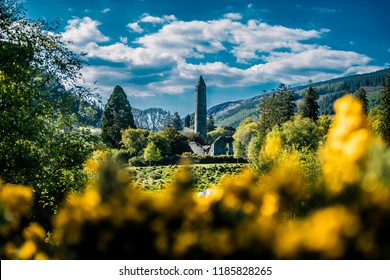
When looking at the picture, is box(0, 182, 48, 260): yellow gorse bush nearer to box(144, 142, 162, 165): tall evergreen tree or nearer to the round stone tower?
box(144, 142, 162, 165): tall evergreen tree

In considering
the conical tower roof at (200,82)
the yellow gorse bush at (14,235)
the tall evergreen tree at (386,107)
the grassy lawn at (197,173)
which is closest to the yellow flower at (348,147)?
the yellow gorse bush at (14,235)

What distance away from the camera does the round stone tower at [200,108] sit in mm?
124812

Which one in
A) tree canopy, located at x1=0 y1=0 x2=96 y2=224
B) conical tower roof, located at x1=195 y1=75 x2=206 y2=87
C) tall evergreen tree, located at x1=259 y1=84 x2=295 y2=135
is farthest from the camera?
conical tower roof, located at x1=195 y1=75 x2=206 y2=87

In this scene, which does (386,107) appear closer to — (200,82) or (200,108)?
(200,108)

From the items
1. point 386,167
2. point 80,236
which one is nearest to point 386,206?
point 386,167

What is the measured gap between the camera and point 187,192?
2645mm

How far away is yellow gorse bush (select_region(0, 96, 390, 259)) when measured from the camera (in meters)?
2.08

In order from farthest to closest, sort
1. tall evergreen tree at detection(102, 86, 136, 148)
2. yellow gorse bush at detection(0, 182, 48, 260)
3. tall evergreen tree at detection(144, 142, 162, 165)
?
Result: tall evergreen tree at detection(102, 86, 136, 148) → tall evergreen tree at detection(144, 142, 162, 165) → yellow gorse bush at detection(0, 182, 48, 260)

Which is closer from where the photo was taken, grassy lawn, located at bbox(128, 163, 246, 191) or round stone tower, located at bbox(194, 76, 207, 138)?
grassy lawn, located at bbox(128, 163, 246, 191)

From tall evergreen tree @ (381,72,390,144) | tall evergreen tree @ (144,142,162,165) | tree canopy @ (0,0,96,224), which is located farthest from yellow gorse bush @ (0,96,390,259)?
tall evergreen tree @ (144,142,162,165)

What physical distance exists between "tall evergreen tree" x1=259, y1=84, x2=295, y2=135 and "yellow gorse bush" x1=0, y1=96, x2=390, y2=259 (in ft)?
182

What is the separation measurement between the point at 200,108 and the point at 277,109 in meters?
69.0
